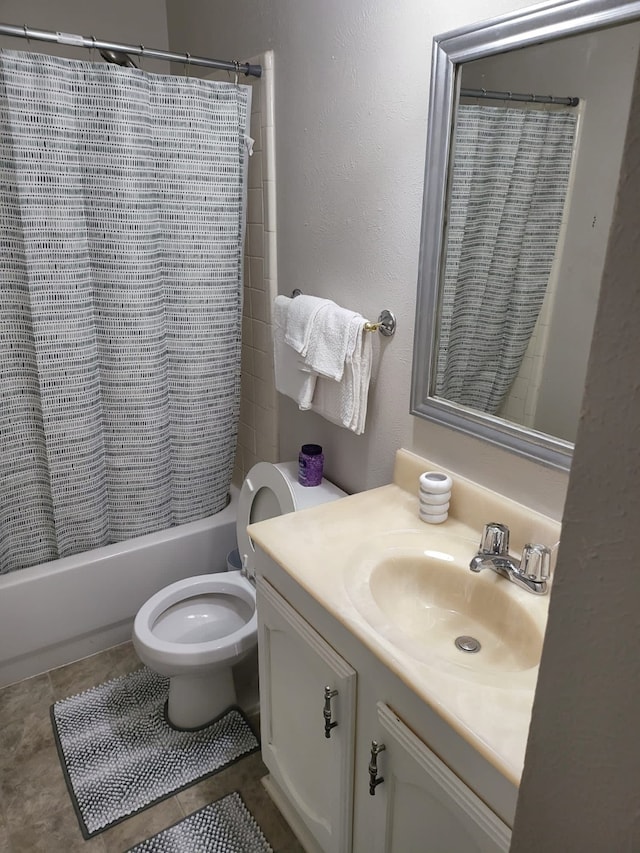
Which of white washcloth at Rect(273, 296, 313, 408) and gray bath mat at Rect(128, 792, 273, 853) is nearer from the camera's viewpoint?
gray bath mat at Rect(128, 792, 273, 853)

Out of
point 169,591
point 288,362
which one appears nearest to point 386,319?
point 288,362

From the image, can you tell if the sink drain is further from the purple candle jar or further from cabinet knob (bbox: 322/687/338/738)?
the purple candle jar

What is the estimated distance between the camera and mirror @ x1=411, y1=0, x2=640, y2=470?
104 cm

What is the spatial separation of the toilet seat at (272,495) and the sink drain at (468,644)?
640 millimetres

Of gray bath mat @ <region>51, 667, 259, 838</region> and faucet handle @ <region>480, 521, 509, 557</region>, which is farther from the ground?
faucet handle @ <region>480, 521, 509, 557</region>

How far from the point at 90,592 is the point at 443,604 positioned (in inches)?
53.1

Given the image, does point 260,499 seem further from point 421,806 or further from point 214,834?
point 421,806

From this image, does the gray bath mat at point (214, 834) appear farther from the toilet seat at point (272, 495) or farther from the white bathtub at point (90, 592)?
the white bathtub at point (90, 592)

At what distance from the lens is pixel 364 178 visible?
1.52 m

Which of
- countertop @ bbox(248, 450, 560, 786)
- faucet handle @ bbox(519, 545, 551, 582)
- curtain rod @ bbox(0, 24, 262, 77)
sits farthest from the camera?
curtain rod @ bbox(0, 24, 262, 77)

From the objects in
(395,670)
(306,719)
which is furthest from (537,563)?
(306,719)

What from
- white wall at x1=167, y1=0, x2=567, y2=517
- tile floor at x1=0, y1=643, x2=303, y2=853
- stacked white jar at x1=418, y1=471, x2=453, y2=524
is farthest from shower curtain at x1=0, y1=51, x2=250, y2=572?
stacked white jar at x1=418, y1=471, x2=453, y2=524

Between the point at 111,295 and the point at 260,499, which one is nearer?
the point at 111,295

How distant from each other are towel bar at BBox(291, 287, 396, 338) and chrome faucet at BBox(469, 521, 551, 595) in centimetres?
56
